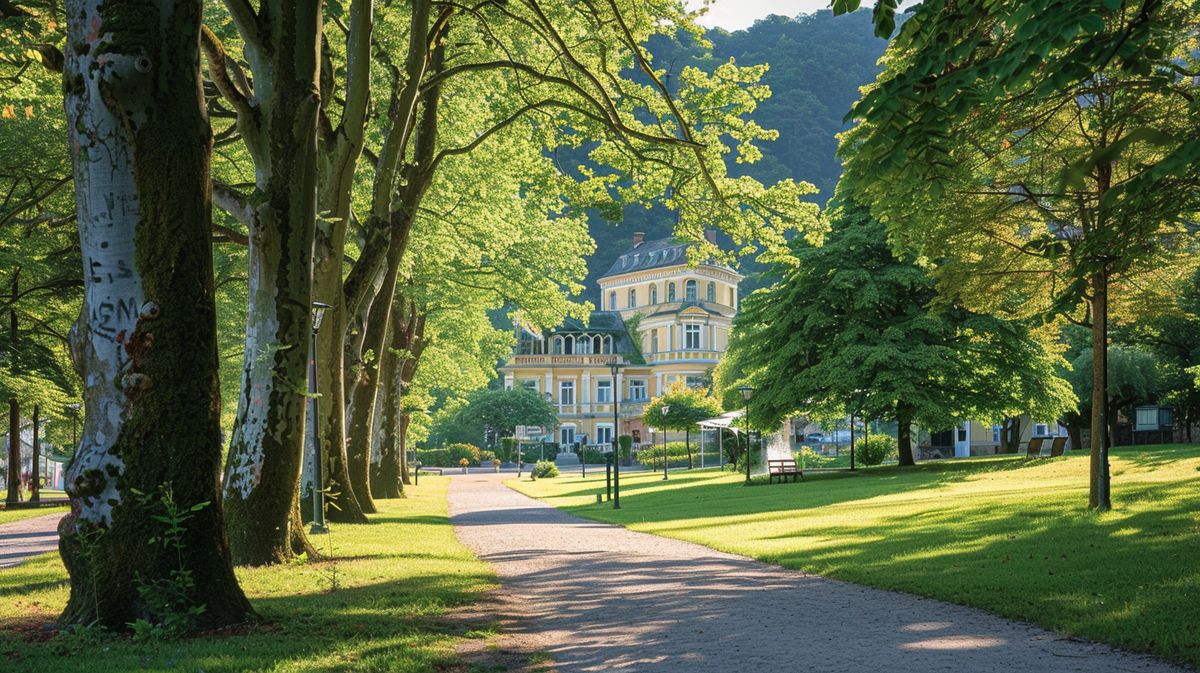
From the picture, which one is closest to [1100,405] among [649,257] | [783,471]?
[783,471]

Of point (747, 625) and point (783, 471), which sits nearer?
point (747, 625)

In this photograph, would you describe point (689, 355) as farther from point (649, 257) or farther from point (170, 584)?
point (170, 584)

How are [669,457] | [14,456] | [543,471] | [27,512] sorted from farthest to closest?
[669,457]
[543,471]
[14,456]
[27,512]

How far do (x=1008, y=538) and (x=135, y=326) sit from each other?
456 inches

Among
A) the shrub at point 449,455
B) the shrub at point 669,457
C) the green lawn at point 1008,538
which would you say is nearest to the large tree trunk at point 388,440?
the green lawn at point 1008,538

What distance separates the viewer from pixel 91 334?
22.4 ft

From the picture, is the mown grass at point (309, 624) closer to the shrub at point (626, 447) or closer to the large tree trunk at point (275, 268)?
the large tree trunk at point (275, 268)

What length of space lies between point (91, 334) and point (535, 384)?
293 feet

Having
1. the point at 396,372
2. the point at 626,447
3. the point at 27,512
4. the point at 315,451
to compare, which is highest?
the point at 396,372

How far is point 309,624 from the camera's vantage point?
7.52m

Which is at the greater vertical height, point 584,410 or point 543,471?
point 584,410

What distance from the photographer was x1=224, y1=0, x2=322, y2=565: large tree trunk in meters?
10.3

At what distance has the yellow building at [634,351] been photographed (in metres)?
92.3

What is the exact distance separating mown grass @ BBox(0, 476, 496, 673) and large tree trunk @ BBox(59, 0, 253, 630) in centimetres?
51
